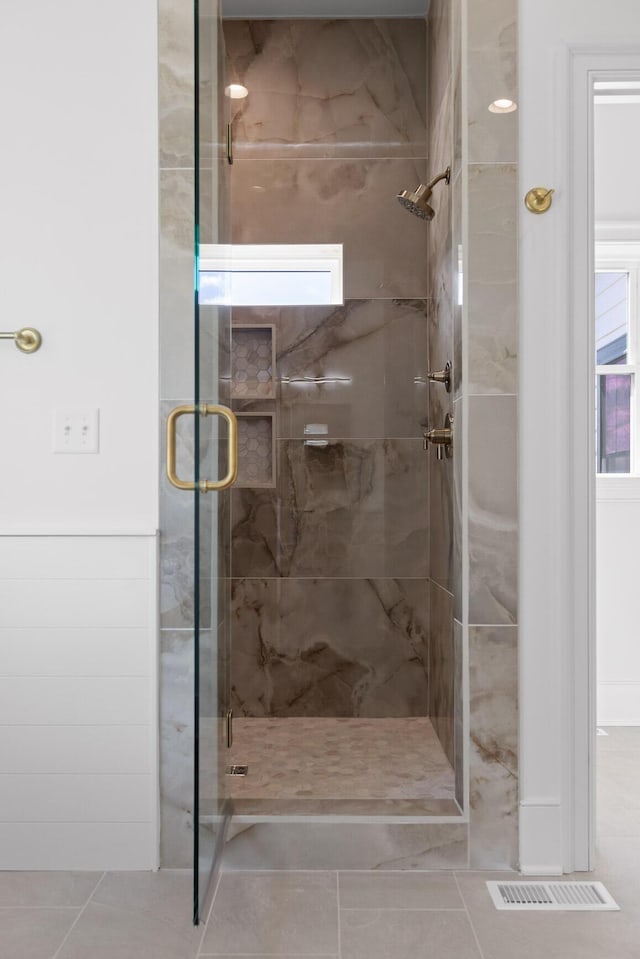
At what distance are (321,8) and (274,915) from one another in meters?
2.95

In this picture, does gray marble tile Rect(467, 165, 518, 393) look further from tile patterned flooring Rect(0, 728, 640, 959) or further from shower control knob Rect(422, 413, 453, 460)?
tile patterned flooring Rect(0, 728, 640, 959)

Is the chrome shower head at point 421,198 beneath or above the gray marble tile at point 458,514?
above

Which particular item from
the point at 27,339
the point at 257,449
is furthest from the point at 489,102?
the point at 257,449

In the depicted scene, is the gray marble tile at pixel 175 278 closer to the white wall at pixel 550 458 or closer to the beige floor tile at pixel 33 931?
the white wall at pixel 550 458

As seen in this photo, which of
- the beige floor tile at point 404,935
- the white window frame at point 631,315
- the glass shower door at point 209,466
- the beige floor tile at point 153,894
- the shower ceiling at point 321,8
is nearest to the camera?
the glass shower door at point 209,466

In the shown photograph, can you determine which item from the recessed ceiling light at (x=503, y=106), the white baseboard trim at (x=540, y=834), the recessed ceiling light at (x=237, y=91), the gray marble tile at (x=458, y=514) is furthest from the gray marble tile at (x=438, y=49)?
the white baseboard trim at (x=540, y=834)

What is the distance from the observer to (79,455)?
2025 millimetres

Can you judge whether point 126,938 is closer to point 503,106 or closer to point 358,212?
point 503,106

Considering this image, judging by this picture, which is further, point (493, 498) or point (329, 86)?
point (329, 86)

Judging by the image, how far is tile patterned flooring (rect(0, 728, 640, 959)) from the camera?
1.63m

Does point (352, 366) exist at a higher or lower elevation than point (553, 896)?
higher

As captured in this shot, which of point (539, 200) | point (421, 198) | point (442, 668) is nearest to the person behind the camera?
point (539, 200)

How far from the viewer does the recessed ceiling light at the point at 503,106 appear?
196 centimetres

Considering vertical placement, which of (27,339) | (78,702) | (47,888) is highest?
(27,339)
